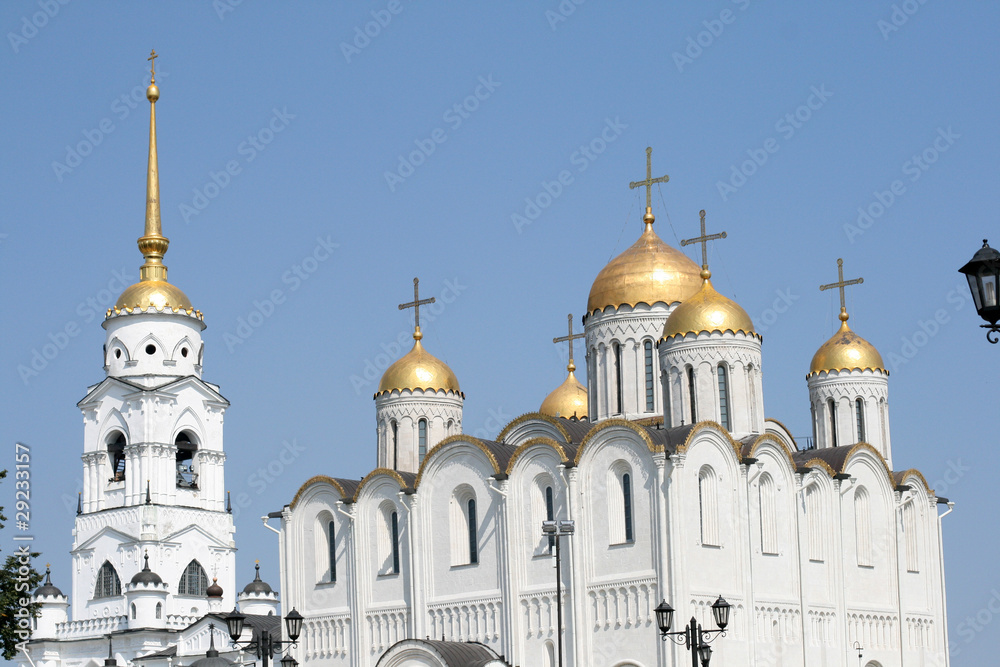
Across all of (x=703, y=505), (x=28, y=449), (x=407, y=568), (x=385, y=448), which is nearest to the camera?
(x=28, y=449)

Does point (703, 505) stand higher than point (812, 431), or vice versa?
point (812, 431)

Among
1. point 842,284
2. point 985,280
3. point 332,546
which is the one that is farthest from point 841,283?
point 985,280

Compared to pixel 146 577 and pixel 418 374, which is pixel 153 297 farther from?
pixel 418 374

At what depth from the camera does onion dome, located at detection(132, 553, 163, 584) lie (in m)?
49.5

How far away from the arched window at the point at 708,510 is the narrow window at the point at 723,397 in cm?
207

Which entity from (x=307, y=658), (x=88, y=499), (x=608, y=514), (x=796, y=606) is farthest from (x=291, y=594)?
(x=88, y=499)

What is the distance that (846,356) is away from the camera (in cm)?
4106

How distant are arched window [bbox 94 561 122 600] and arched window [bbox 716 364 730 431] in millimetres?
24435

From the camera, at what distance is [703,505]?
32.9 metres

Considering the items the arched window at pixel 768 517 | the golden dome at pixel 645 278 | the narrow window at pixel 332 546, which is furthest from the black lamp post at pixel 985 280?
the narrow window at pixel 332 546

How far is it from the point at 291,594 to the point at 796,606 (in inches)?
485

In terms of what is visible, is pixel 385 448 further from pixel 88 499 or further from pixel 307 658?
pixel 88 499

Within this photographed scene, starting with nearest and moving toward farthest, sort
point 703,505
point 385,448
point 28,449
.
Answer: point 28,449
point 703,505
point 385,448

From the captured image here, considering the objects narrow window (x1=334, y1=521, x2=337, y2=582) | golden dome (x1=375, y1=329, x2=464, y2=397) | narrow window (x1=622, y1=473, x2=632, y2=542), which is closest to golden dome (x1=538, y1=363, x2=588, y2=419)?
golden dome (x1=375, y1=329, x2=464, y2=397)
